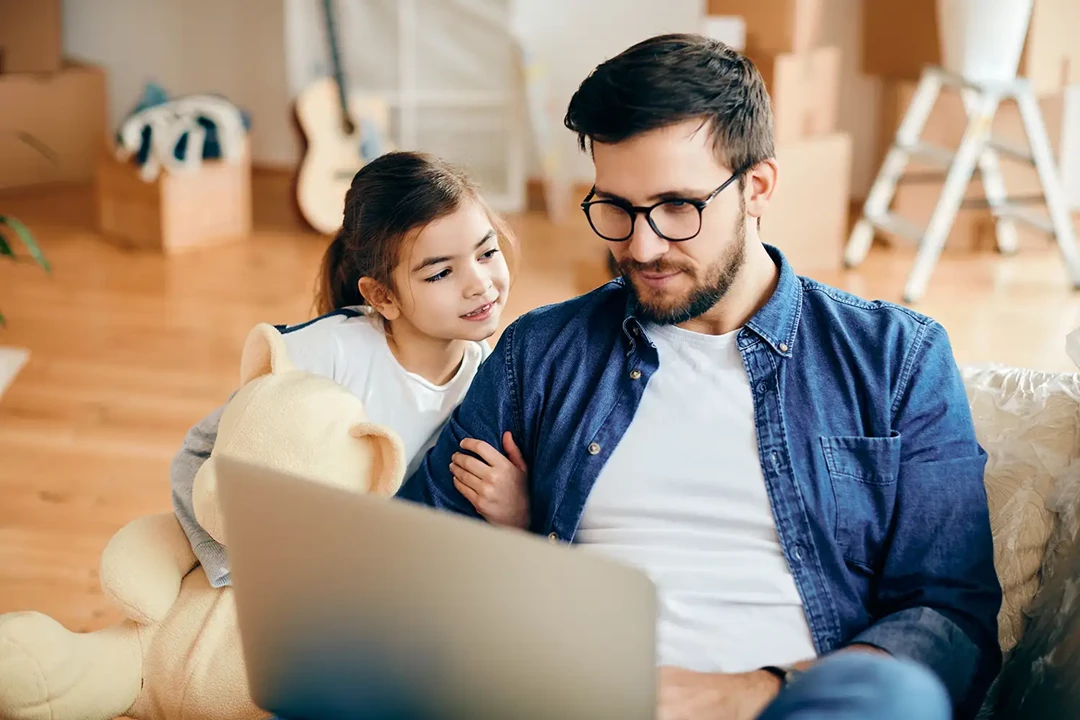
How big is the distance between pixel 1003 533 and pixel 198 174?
3.45 m

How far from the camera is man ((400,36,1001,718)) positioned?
1264mm

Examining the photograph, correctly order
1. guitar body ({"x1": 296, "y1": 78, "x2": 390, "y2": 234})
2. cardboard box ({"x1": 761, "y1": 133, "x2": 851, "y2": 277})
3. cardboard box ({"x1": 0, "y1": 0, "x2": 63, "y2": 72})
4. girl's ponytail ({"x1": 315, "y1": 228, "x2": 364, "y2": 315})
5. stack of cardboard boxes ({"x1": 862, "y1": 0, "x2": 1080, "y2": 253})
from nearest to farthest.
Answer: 1. girl's ponytail ({"x1": 315, "y1": 228, "x2": 364, "y2": 315})
2. cardboard box ({"x1": 761, "y1": 133, "x2": 851, "y2": 277})
3. stack of cardboard boxes ({"x1": 862, "y1": 0, "x2": 1080, "y2": 253})
4. guitar body ({"x1": 296, "y1": 78, "x2": 390, "y2": 234})
5. cardboard box ({"x1": 0, "y1": 0, "x2": 63, "y2": 72})

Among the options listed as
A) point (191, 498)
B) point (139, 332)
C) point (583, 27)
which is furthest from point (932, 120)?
point (191, 498)

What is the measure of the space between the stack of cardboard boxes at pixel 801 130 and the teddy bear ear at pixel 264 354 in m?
2.39

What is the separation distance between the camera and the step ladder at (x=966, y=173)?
374 centimetres

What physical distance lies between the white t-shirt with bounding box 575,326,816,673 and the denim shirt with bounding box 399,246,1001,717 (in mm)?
16

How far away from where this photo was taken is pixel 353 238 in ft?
5.60

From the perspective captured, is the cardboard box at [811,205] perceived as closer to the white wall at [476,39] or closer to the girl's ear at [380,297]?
the white wall at [476,39]

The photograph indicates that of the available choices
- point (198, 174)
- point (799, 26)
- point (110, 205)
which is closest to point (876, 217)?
point (799, 26)

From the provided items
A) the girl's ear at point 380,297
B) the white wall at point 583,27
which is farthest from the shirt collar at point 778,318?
the white wall at point 583,27

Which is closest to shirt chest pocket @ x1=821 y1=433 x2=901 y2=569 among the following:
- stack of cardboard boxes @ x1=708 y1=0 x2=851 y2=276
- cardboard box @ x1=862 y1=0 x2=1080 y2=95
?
stack of cardboard boxes @ x1=708 y1=0 x2=851 y2=276

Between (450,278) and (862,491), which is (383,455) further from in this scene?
(862,491)

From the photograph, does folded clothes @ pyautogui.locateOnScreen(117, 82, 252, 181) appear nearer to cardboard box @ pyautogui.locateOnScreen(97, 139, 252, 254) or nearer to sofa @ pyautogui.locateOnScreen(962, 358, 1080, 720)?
cardboard box @ pyautogui.locateOnScreen(97, 139, 252, 254)

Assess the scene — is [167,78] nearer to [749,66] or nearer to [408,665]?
[749,66]
